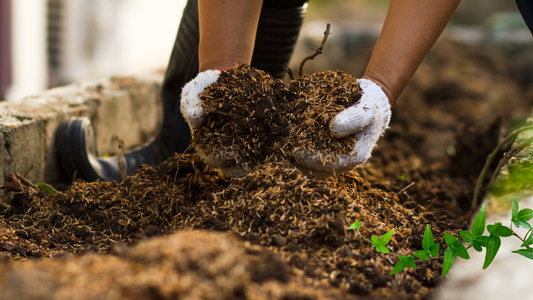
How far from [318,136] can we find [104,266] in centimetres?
81

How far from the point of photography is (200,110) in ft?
4.64

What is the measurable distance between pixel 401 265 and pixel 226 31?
100 cm

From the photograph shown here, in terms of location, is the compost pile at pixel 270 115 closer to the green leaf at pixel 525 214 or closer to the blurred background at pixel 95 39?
the green leaf at pixel 525 214

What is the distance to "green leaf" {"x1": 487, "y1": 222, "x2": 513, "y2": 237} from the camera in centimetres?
118

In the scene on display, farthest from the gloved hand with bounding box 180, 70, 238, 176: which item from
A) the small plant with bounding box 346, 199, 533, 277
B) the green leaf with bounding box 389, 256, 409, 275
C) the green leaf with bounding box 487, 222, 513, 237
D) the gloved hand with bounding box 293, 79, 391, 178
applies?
the green leaf with bounding box 487, 222, 513, 237

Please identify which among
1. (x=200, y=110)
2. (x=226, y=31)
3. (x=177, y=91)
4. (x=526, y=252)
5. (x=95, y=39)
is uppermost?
(x=226, y=31)

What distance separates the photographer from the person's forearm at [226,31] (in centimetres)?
151

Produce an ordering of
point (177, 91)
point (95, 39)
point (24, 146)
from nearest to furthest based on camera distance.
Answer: point (24, 146), point (177, 91), point (95, 39)

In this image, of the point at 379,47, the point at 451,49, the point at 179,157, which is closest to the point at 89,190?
the point at 179,157

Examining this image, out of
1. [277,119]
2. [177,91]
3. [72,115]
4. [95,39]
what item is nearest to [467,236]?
[277,119]

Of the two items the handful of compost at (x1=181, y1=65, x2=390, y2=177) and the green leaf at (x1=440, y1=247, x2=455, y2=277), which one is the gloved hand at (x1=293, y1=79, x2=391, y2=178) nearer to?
the handful of compost at (x1=181, y1=65, x2=390, y2=177)

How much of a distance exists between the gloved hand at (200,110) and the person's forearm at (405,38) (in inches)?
23.5

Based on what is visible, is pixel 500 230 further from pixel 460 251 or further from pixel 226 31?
pixel 226 31

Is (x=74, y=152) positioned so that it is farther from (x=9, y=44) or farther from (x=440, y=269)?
(x=9, y=44)
